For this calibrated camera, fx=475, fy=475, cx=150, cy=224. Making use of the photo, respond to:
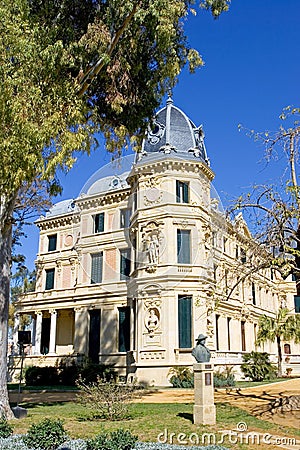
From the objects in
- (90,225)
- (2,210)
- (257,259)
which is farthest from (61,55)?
(90,225)

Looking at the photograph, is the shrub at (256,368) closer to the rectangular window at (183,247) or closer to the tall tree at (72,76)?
the rectangular window at (183,247)

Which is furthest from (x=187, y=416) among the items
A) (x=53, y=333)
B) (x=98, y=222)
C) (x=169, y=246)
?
(x=53, y=333)

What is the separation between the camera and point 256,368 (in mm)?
25797

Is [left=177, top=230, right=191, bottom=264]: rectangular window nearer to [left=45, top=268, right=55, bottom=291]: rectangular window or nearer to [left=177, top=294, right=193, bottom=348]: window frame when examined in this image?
[left=177, top=294, right=193, bottom=348]: window frame

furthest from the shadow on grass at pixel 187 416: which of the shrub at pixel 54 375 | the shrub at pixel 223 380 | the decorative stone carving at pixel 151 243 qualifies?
the shrub at pixel 54 375

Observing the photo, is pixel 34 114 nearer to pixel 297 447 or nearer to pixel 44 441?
pixel 44 441

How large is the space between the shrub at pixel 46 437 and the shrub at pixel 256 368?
1914cm

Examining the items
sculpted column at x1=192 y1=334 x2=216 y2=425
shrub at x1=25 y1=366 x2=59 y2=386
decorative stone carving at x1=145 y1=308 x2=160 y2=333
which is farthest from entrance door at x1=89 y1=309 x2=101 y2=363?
sculpted column at x1=192 y1=334 x2=216 y2=425

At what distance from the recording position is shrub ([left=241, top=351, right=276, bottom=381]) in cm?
2591

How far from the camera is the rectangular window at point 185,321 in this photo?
2505 centimetres

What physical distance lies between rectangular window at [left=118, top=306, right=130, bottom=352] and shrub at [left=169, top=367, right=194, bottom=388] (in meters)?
6.07

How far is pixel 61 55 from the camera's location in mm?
12148

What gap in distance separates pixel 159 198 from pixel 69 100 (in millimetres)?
15300

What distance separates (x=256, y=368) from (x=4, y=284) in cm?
1738
